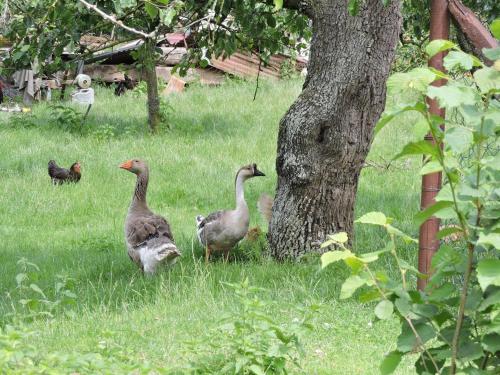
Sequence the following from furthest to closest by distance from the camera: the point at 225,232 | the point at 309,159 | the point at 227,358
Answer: the point at 225,232 < the point at 309,159 < the point at 227,358

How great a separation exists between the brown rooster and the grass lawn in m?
0.23

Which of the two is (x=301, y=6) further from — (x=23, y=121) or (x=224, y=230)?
(x=23, y=121)

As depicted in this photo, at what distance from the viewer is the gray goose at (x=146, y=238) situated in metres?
9.98

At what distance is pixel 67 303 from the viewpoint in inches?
323

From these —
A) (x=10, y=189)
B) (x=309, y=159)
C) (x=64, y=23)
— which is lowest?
(x=10, y=189)

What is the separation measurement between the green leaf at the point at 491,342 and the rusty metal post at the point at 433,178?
2.67 m

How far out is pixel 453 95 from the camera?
2.92 metres

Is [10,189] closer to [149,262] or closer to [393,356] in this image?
[149,262]

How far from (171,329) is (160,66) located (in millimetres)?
23205

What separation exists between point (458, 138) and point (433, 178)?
314 cm

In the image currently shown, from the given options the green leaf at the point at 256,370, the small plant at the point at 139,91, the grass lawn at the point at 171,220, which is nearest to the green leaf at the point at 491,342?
the green leaf at the point at 256,370

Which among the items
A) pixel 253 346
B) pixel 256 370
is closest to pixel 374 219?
pixel 256 370

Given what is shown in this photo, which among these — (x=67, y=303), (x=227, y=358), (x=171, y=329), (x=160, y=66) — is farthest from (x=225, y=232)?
(x=160, y=66)

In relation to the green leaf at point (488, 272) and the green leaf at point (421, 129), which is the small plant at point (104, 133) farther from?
the green leaf at point (488, 272)
